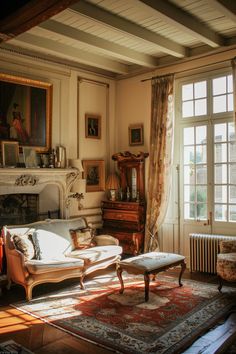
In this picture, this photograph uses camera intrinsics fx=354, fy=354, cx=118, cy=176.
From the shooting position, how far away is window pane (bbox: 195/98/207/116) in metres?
5.33

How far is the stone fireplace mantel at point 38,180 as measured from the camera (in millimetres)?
4773

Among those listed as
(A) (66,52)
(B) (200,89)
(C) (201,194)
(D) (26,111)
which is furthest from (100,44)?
(C) (201,194)

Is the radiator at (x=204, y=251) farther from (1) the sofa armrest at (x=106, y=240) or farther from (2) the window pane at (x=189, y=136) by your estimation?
(2) the window pane at (x=189, y=136)

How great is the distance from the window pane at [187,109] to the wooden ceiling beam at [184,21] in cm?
93

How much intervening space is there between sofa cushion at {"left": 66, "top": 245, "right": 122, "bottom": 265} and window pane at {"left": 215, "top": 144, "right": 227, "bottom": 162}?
77.0 inches

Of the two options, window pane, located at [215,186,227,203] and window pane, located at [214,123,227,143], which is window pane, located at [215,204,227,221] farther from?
window pane, located at [214,123,227,143]

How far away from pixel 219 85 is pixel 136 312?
3410 mm

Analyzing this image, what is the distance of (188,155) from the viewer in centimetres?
550

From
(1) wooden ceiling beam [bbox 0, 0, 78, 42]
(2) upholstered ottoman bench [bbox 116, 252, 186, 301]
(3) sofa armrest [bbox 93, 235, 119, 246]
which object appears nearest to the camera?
(1) wooden ceiling beam [bbox 0, 0, 78, 42]

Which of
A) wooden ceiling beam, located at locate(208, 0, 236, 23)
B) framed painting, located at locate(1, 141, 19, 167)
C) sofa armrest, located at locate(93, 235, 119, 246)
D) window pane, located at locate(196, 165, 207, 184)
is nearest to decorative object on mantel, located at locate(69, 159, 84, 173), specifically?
framed painting, located at locate(1, 141, 19, 167)

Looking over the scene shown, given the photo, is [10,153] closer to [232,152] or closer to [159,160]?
[159,160]

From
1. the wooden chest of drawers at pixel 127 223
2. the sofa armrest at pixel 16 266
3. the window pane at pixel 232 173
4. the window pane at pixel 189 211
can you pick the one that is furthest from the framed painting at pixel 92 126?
the sofa armrest at pixel 16 266

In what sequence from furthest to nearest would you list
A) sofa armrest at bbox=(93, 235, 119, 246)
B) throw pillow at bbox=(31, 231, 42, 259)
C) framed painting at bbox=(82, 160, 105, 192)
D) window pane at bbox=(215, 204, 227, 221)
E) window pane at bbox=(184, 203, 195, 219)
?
framed painting at bbox=(82, 160, 105, 192)
window pane at bbox=(184, 203, 195, 219)
sofa armrest at bbox=(93, 235, 119, 246)
window pane at bbox=(215, 204, 227, 221)
throw pillow at bbox=(31, 231, 42, 259)

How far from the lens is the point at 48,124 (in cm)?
536
